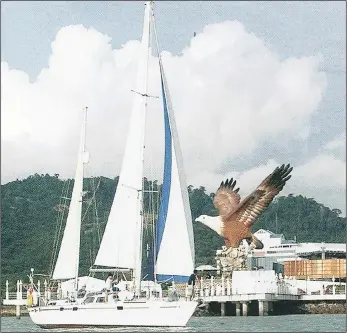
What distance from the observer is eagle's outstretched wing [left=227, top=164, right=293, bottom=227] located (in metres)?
49.8

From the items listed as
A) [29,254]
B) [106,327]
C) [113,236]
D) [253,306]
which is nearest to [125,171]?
[113,236]

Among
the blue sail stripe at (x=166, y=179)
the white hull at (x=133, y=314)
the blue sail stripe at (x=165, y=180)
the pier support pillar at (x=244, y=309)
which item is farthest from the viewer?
the pier support pillar at (x=244, y=309)

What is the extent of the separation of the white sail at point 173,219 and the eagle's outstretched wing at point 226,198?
1791cm

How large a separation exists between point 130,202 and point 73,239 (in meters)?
4.32

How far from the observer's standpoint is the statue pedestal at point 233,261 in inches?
1981

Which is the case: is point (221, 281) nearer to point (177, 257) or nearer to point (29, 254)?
point (177, 257)

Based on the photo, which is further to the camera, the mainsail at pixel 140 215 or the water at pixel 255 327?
the mainsail at pixel 140 215

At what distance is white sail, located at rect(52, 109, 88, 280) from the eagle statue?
14873 mm

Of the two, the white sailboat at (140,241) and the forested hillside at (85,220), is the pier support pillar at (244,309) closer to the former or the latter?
the forested hillside at (85,220)

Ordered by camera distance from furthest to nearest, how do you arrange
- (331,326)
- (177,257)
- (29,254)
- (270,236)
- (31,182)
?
(31,182), (270,236), (29,254), (331,326), (177,257)

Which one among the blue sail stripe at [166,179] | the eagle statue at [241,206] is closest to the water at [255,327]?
the blue sail stripe at [166,179]

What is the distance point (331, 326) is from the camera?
121 ft

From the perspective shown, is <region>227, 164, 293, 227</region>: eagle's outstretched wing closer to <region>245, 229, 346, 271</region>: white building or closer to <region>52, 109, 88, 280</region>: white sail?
<region>52, 109, 88, 280</region>: white sail

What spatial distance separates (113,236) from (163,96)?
18.9 ft
